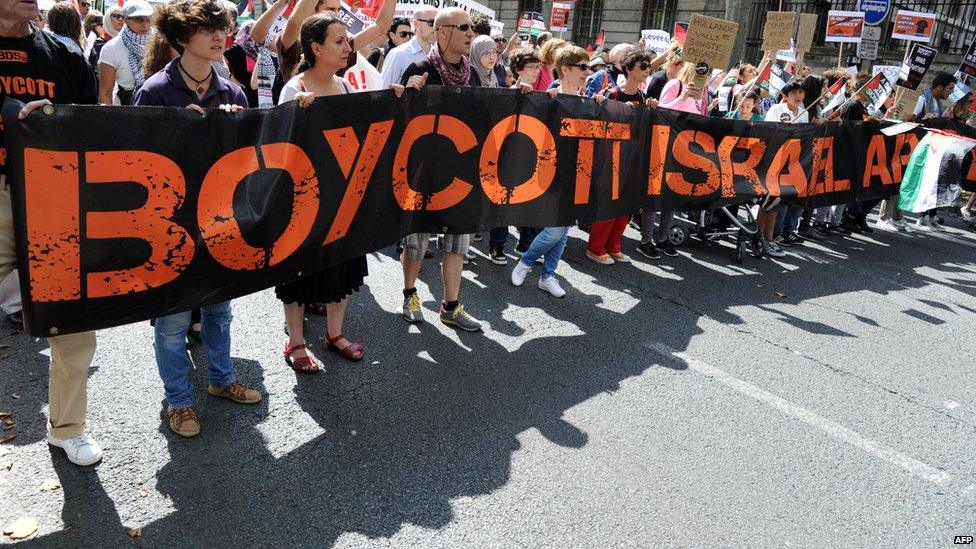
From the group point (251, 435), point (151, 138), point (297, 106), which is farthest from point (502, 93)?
point (251, 435)

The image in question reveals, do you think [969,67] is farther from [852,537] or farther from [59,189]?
[59,189]

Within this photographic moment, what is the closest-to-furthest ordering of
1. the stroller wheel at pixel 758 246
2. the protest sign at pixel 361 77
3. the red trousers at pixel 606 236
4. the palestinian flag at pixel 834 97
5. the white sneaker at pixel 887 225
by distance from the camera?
the protest sign at pixel 361 77, the red trousers at pixel 606 236, the stroller wheel at pixel 758 246, the palestinian flag at pixel 834 97, the white sneaker at pixel 887 225

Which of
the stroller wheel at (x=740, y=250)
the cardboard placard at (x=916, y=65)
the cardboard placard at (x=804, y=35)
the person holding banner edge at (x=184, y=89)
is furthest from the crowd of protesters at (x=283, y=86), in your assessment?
the cardboard placard at (x=804, y=35)

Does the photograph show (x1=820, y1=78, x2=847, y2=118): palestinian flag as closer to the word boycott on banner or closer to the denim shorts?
the word boycott on banner

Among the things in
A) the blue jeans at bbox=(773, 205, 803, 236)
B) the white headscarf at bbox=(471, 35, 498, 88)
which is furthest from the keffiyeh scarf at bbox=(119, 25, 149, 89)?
the blue jeans at bbox=(773, 205, 803, 236)

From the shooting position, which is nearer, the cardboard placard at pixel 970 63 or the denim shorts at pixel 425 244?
the denim shorts at pixel 425 244

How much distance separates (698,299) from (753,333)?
2.58ft

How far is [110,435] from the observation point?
→ 3.36 m

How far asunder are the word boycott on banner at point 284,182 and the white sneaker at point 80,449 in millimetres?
619

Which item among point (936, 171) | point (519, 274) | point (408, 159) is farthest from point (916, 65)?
point (408, 159)

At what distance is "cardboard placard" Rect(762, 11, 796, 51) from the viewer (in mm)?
8180

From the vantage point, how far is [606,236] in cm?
691

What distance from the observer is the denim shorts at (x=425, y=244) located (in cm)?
475

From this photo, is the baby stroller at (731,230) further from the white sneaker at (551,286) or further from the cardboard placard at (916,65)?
the cardboard placard at (916,65)
